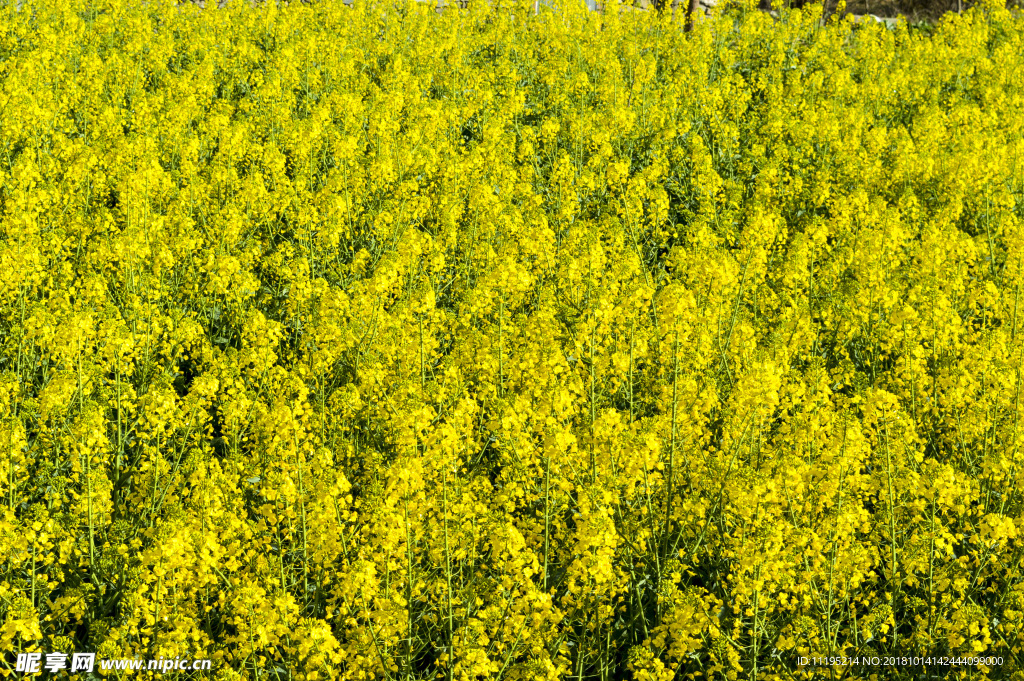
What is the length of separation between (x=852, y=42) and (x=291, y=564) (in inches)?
540

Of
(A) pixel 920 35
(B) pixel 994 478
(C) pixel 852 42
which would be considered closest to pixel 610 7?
(C) pixel 852 42

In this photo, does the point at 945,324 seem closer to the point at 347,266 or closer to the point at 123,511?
the point at 347,266

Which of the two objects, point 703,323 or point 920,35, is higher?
point 920,35

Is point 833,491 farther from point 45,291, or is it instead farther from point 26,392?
point 45,291

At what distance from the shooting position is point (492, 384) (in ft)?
17.4

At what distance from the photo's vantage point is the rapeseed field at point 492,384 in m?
3.95

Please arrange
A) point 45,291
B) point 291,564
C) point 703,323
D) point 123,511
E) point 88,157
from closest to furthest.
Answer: point 291,564 → point 123,511 → point 703,323 → point 45,291 → point 88,157

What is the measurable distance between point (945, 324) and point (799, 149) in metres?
4.07

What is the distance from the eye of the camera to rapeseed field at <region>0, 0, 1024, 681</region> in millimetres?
3951

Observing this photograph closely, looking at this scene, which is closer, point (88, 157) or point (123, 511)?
point (123, 511)

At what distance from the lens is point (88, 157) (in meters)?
7.60

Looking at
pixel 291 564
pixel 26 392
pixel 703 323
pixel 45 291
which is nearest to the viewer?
pixel 291 564

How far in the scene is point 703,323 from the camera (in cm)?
580

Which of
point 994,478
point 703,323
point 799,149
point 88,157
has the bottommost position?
point 994,478
